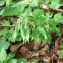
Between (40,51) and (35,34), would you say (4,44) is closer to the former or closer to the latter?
(40,51)

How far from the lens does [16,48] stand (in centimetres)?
194

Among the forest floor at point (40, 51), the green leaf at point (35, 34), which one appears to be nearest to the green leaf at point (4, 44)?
the forest floor at point (40, 51)

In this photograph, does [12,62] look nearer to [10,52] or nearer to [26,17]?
[10,52]

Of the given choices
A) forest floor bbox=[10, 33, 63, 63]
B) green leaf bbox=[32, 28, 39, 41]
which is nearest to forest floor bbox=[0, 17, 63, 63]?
forest floor bbox=[10, 33, 63, 63]

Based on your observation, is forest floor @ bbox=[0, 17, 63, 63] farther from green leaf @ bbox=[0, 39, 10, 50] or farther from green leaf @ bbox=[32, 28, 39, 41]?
green leaf @ bbox=[32, 28, 39, 41]

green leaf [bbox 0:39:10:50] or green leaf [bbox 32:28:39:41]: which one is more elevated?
green leaf [bbox 32:28:39:41]

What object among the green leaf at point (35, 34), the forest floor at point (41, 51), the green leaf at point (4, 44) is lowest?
the forest floor at point (41, 51)

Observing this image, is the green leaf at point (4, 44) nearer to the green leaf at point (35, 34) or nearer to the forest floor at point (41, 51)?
the forest floor at point (41, 51)

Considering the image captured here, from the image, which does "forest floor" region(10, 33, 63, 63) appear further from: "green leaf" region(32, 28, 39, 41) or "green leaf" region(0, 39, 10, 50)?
"green leaf" region(32, 28, 39, 41)

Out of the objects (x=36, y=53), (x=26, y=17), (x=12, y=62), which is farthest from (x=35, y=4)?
(x=36, y=53)

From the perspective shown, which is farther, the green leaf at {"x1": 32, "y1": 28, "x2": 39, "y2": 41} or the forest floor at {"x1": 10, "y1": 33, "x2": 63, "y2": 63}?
the forest floor at {"x1": 10, "y1": 33, "x2": 63, "y2": 63}

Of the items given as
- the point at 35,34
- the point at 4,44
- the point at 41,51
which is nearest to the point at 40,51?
the point at 41,51

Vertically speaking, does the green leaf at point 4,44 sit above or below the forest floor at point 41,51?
above

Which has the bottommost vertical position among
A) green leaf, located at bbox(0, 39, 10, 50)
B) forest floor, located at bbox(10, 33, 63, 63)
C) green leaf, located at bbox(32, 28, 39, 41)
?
forest floor, located at bbox(10, 33, 63, 63)
